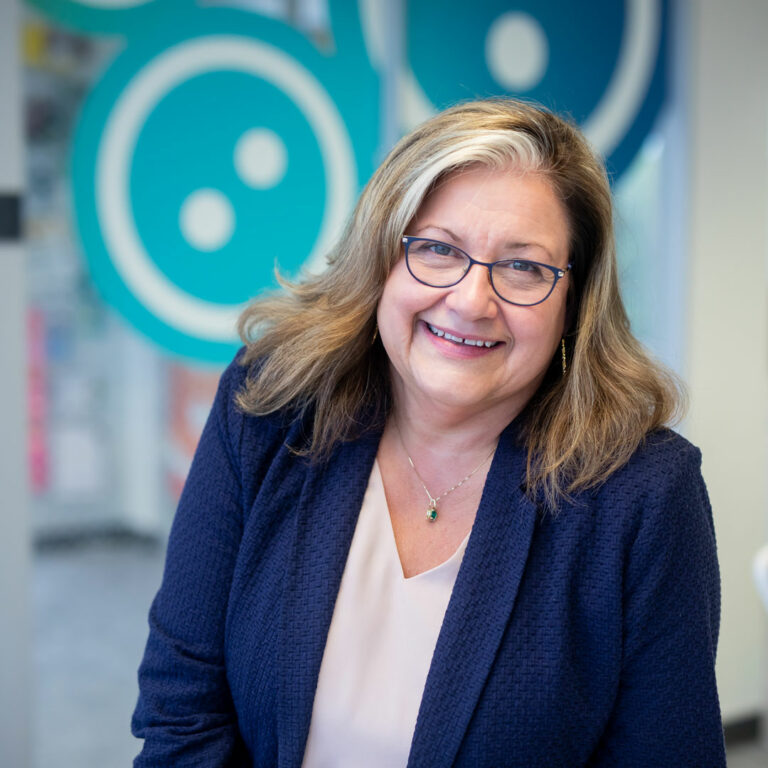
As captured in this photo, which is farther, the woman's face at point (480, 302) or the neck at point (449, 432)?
the neck at point (449, 432)

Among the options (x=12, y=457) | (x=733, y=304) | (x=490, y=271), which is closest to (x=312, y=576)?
(x=490, y=271)

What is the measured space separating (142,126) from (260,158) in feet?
0.96

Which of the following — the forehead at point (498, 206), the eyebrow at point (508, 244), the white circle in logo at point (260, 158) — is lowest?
the eyebrow at point (508, 244)

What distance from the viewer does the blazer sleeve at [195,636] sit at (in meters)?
1.28

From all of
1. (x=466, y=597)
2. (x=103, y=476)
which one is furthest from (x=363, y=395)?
(x=103, y=476)

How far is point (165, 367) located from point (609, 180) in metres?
1.27

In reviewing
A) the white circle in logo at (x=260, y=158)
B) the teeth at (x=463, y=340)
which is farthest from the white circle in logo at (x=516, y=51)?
the teeth at (x=463, y=340)

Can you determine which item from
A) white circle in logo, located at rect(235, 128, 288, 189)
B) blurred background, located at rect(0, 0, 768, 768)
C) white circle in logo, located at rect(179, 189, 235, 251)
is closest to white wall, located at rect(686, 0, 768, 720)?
blurred background, located at rect(0, 0, 768, 768)

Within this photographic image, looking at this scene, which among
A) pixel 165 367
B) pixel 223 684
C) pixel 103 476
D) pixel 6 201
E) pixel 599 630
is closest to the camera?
pixel 599 630

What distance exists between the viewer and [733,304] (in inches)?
110

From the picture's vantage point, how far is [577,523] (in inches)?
47.9

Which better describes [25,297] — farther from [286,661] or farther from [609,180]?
[609,180]

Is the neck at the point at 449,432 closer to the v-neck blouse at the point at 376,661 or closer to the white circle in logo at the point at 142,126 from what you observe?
the v-neck blouse at the point at 376,661

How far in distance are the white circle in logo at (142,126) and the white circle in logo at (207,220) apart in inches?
4.8
